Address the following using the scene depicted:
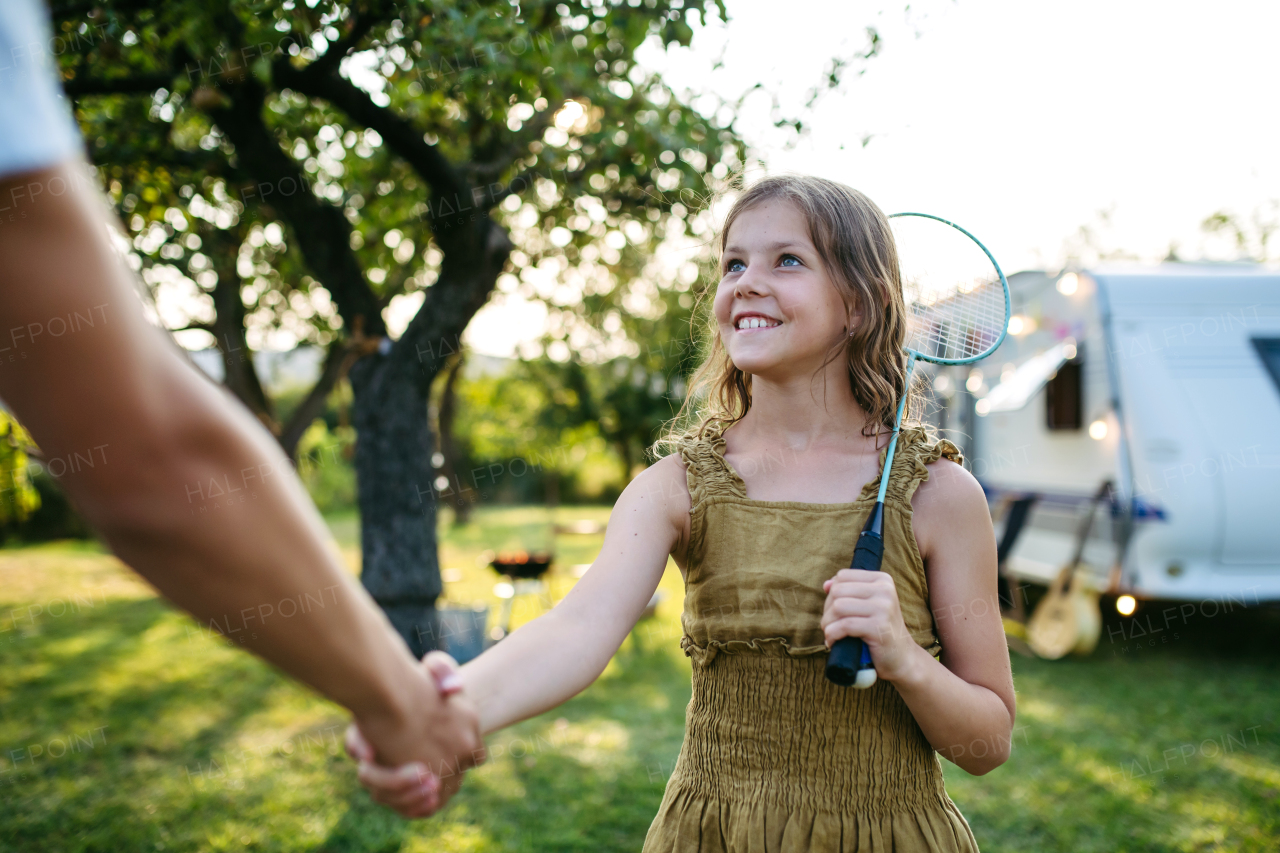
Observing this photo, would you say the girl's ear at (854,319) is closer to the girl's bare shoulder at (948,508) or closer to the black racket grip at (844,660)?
the girl's bare shoulder at (948,508)

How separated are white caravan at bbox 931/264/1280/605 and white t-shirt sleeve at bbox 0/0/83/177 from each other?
700 centimetres

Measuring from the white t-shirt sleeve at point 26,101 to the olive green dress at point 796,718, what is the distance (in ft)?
4.03

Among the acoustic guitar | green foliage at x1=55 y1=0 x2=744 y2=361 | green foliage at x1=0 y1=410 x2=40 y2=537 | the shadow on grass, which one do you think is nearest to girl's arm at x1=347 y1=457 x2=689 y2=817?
green foliage at x1=0 y1=410 x2=40 y2=537

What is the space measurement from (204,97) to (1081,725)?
650 cm

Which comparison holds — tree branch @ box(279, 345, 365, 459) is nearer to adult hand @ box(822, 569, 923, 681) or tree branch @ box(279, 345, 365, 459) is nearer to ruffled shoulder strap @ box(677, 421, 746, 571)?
ruffled shoulder strap @ box(677, 421, 746, 571)

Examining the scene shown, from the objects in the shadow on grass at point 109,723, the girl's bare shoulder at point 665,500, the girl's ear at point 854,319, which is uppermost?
the girl's ear at point 854,319

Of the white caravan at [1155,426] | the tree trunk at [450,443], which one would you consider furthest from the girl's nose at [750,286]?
the tree trunk at [450,443]

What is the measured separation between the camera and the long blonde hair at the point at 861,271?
162cm

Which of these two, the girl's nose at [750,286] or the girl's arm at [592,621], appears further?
the girl's nose at [750,286]

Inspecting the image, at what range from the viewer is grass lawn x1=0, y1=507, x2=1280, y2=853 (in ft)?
13.1

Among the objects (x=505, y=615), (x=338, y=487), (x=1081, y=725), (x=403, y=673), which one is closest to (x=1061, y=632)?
(x=1081, y=725)

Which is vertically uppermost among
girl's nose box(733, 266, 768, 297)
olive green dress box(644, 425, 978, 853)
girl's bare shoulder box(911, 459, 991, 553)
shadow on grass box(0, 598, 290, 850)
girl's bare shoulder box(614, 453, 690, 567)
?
girl's nose box(733, 266, 768, 297)

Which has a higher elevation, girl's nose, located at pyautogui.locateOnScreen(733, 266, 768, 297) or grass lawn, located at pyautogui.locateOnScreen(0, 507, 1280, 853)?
girl's nose, located at pyautogui.locateOnScreen(733, 266, 768, 297)

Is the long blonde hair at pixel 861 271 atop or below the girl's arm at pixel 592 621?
atop
